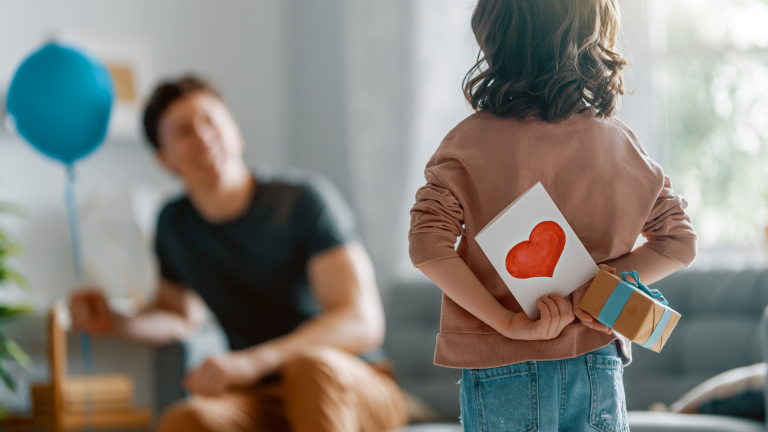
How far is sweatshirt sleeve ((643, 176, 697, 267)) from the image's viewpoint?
2.03 feet

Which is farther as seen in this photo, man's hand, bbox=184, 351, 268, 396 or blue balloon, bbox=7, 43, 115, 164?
blue balloon, bbox=7, 43, 115, 164

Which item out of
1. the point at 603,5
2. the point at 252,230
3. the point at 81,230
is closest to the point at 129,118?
the point at 81,230

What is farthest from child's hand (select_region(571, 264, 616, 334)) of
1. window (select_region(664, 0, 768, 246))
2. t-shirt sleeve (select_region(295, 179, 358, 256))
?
window (select_region(664, 0, 768, 246))

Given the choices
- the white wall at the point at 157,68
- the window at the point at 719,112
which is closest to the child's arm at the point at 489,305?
the window at the point at 719,112

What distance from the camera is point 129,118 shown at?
2516mm

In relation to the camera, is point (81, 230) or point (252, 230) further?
point (81, 230)

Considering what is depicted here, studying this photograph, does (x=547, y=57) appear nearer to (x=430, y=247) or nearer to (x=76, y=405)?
(x=430, y=247)

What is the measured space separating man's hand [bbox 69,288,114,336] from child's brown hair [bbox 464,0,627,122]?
4.69ft

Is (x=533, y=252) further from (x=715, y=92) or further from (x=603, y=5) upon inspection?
(x=715, y=92)

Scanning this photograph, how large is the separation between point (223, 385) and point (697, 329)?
1180 millimetres

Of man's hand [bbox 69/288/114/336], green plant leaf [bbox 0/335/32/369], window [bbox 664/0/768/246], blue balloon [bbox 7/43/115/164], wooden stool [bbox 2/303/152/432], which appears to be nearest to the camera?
blue balloon [bbox 7/43/115/164]

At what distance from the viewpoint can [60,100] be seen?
Result: 1.53m

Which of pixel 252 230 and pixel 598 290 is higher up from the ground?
pixel 598 290

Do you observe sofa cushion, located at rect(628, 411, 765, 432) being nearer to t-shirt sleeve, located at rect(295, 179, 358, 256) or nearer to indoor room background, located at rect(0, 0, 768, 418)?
indoor room background, located at rect(0, 0, 768, 418)
